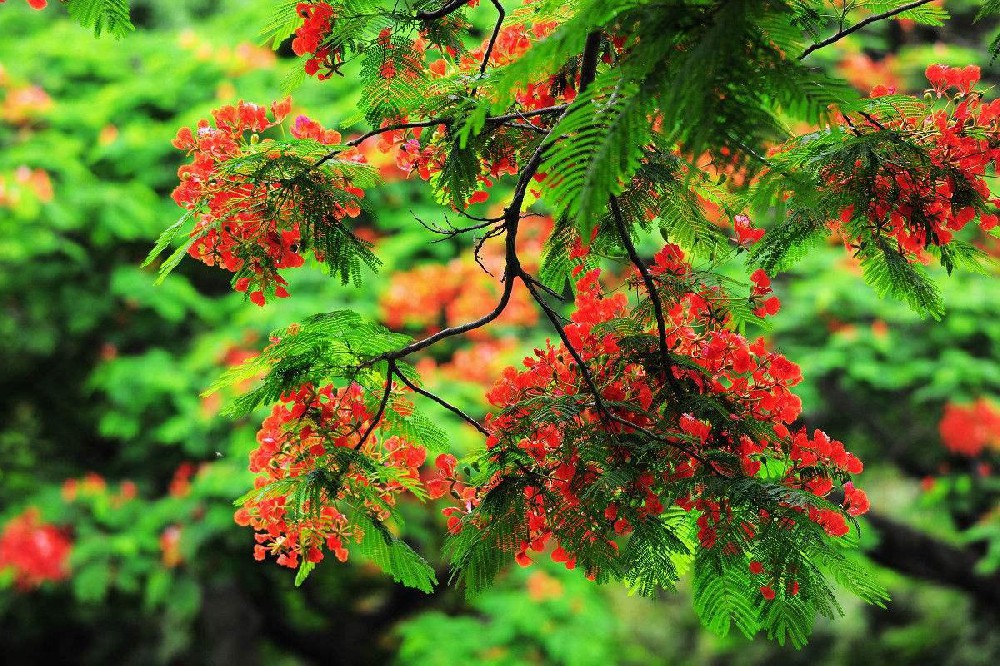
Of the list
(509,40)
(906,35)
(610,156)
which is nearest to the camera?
(610,156)

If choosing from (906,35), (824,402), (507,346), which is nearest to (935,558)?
(824,402)

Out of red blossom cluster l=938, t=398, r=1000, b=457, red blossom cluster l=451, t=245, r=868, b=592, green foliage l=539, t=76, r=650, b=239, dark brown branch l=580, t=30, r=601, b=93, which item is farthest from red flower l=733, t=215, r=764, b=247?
red blossom cluster l=938, t=398, r=1000, b=457

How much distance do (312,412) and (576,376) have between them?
63 cm

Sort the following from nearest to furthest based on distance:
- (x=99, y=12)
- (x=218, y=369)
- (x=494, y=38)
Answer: (x=99, y=12)
(x=494, y=38)
(x=218, y=369)

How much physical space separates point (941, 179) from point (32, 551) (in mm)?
6017

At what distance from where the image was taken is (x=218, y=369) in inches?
253

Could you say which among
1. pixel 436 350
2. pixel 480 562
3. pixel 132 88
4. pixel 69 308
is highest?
pixel 132 88

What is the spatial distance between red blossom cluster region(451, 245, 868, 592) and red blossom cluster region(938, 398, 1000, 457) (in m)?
4.89

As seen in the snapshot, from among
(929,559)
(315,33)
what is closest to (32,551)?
(315,33)

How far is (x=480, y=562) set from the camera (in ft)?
6.89

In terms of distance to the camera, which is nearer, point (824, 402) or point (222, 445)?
point (222, 445)

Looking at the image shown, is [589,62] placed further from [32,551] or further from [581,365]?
[32,551]

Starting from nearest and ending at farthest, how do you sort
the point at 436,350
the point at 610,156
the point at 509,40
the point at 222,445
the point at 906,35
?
1. the point at 610,156
2. the point at 509,40
3. the point at 222,445
4. the point at 436,350
5. the point at 906,35

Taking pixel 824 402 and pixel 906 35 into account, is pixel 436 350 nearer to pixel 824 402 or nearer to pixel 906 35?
pixel 824 402
